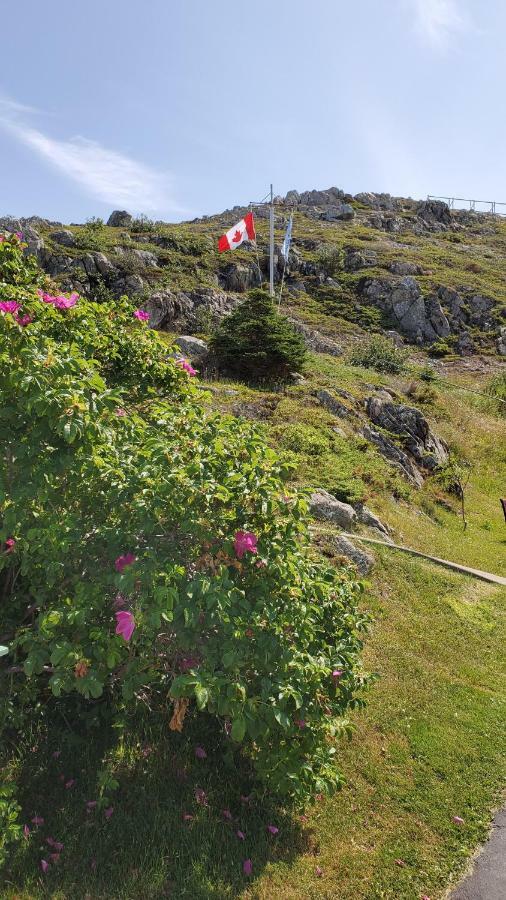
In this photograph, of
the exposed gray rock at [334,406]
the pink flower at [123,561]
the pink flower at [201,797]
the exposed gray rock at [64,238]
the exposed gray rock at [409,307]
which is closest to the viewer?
the pink flower at [123,561]

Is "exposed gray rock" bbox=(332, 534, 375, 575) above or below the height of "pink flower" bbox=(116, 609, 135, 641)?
below

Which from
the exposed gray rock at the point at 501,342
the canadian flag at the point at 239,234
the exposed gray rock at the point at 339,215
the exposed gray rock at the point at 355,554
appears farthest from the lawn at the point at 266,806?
the exposed gray rock at the point at 339,215

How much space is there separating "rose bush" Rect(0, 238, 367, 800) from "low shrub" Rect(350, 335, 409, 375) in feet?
99.6

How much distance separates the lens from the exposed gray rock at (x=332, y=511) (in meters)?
11.7

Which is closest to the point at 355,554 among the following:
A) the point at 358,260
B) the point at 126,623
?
the point at 126,623

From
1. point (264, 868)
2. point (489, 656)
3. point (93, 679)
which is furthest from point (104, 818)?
point (489, 656)

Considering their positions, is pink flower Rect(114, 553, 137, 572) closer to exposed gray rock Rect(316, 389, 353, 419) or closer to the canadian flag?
exposed gray rock Rect(316, 389, 353, 419)

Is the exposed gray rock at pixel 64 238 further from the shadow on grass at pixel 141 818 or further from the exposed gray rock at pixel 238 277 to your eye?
the shadow on grass at pixel 141 818

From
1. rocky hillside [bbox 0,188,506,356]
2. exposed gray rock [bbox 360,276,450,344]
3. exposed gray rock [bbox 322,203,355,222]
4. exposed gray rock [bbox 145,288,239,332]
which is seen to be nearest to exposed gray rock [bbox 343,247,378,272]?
rocky hillside [bbox 0,188,506,356]

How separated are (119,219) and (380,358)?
52102 millimetres

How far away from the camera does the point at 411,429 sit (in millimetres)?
20484

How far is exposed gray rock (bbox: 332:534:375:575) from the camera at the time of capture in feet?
33.4

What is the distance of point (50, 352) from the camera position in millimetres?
4027

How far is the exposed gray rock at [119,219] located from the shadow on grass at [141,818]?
74.5 m
